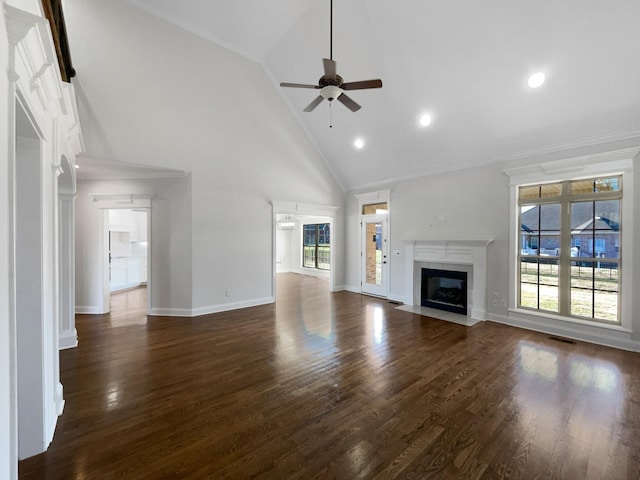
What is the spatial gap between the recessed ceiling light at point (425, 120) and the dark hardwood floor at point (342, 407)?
3.46 m

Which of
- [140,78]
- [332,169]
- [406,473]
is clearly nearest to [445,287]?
[332,169]

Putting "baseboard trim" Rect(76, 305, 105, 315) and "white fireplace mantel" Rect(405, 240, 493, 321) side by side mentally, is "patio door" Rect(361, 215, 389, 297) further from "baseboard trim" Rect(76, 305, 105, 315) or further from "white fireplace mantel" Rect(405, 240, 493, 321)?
"baseboard trim" Rect(76, 305, 105, 315)

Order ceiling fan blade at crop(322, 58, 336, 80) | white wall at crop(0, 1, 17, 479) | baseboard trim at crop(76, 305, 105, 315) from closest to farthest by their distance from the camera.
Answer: white wall at crop(0, 1, 17, 479), ceiling fan blade at crop(322, 58, 336, 80), baseboard trim at crop(76, 305, 105, 315)

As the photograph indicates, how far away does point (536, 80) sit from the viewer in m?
3.53

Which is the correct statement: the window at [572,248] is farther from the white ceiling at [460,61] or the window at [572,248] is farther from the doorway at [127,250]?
the doorway at [127,250]

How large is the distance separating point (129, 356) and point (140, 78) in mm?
3758

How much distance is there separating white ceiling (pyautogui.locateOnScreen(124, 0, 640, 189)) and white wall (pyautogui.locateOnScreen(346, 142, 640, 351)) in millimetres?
255

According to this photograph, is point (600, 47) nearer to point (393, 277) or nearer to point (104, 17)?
point (393, 277)

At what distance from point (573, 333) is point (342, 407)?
3850 mm

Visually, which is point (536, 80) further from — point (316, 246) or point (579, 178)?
point (316, 246)

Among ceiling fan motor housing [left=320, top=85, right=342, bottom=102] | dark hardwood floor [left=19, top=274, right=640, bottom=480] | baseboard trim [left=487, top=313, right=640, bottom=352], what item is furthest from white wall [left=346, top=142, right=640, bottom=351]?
ceiling fan motor housing [left=320, top=85, right=342, bottom=102]

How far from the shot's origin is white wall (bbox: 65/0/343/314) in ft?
12.0

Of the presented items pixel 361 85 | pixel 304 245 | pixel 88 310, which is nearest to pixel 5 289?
pixel 361 85

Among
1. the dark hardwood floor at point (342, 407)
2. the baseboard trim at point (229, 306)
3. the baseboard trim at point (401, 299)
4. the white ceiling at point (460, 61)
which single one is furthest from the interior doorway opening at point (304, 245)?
the dark hardwood floor at point (342, 407)
